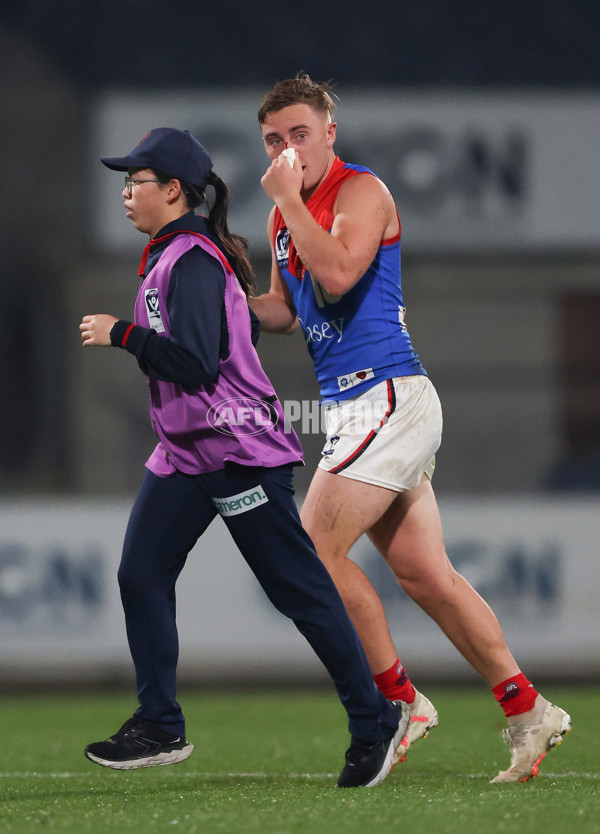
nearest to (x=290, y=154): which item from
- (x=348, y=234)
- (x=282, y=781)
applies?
(x=348, y=234)

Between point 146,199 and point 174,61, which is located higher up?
point 174,61

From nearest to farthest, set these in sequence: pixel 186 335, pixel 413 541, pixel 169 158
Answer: pixel 186 335
pixel 169 158
pixel 413 541

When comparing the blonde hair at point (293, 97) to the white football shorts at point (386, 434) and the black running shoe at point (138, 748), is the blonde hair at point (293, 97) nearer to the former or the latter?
the white football shorts at point (386, 434)

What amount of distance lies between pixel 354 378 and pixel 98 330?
0.89 meters

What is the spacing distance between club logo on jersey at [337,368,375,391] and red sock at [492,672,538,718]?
1.07m

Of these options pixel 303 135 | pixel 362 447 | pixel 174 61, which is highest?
pixel 174 61

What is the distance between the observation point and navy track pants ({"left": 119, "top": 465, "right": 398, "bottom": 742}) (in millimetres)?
3932

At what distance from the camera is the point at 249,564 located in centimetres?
399

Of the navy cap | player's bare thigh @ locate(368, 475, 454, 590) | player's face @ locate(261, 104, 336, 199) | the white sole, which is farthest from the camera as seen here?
player's bare thigh @ locate(368, 475, 454, 590)

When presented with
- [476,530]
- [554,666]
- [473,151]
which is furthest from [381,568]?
[473,151]

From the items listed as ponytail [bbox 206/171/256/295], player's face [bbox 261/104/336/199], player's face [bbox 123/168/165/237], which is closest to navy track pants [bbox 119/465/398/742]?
ponytail [bbox 206/171/256/295]

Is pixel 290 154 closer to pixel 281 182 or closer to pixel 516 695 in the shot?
pixel 281 182

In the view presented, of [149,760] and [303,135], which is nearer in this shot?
[149,760]

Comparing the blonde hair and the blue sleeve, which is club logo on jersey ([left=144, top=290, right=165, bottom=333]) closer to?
the blue sleeve
